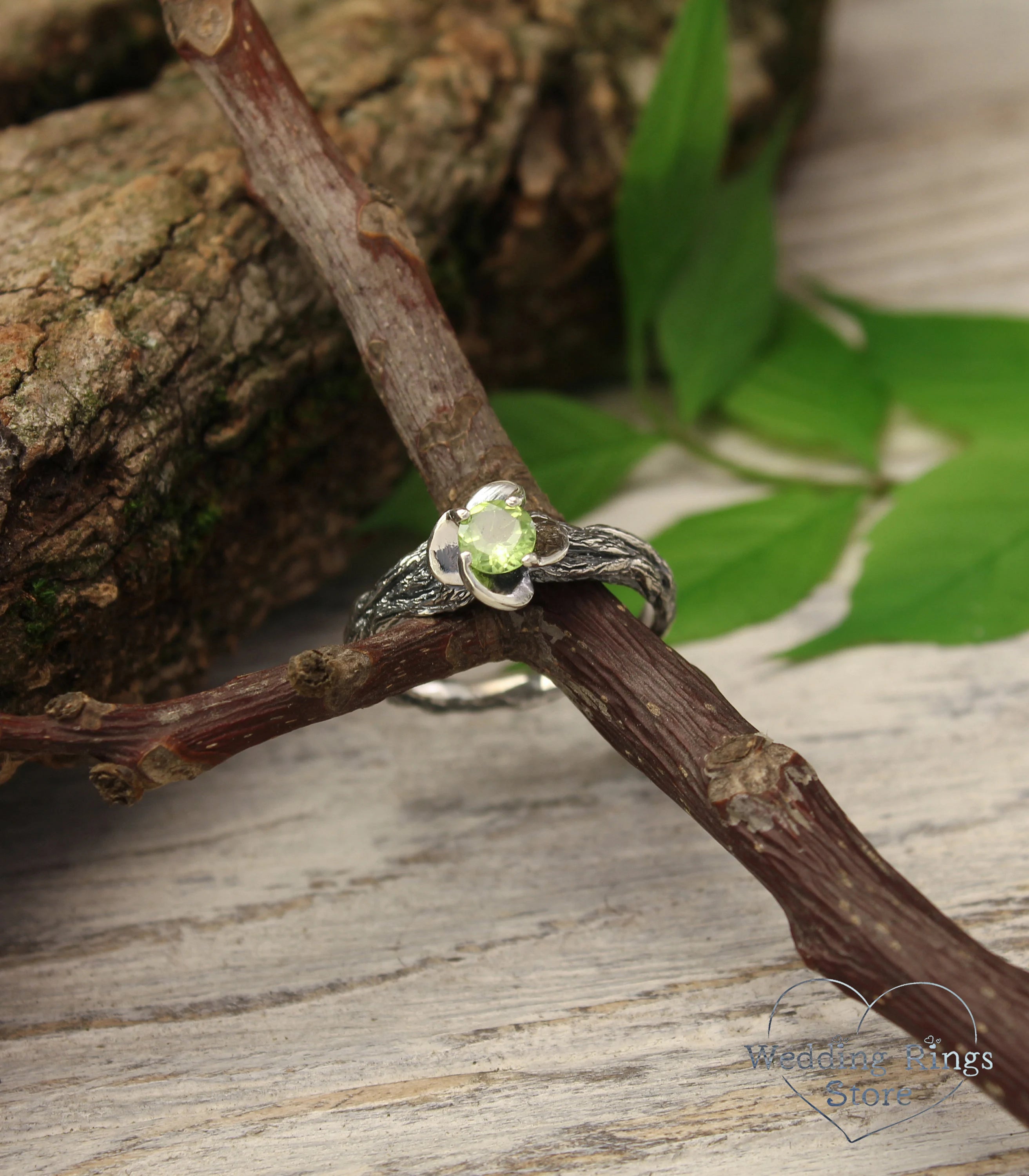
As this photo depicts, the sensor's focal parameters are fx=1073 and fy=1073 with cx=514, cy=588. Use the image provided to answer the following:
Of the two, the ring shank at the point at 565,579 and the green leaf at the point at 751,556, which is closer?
the ring shank at the point at 565,579

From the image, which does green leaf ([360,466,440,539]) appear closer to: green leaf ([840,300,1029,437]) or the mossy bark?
the mossy bark

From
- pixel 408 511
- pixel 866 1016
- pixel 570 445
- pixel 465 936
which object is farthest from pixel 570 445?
pixel 866 1016

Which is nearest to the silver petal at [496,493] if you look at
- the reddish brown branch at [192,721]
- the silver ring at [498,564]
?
the silver ring at [498,564]

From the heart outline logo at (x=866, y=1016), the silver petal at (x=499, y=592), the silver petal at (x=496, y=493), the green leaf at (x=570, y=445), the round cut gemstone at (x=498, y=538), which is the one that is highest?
the silver petal at (x=496, y=493)

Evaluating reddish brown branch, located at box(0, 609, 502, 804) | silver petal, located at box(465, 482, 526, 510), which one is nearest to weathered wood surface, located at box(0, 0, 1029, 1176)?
reddish brown branch, located at box(0, 609, 502, 804)

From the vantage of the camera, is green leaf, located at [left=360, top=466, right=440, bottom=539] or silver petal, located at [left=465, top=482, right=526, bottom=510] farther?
green leaf, located at [left=360, top=466, right=440, bottom=539]

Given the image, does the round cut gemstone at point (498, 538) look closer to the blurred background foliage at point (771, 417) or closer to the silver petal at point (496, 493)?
the silver petal at point (496, 493)

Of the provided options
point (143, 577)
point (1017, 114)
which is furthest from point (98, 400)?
point (1017, 114)
